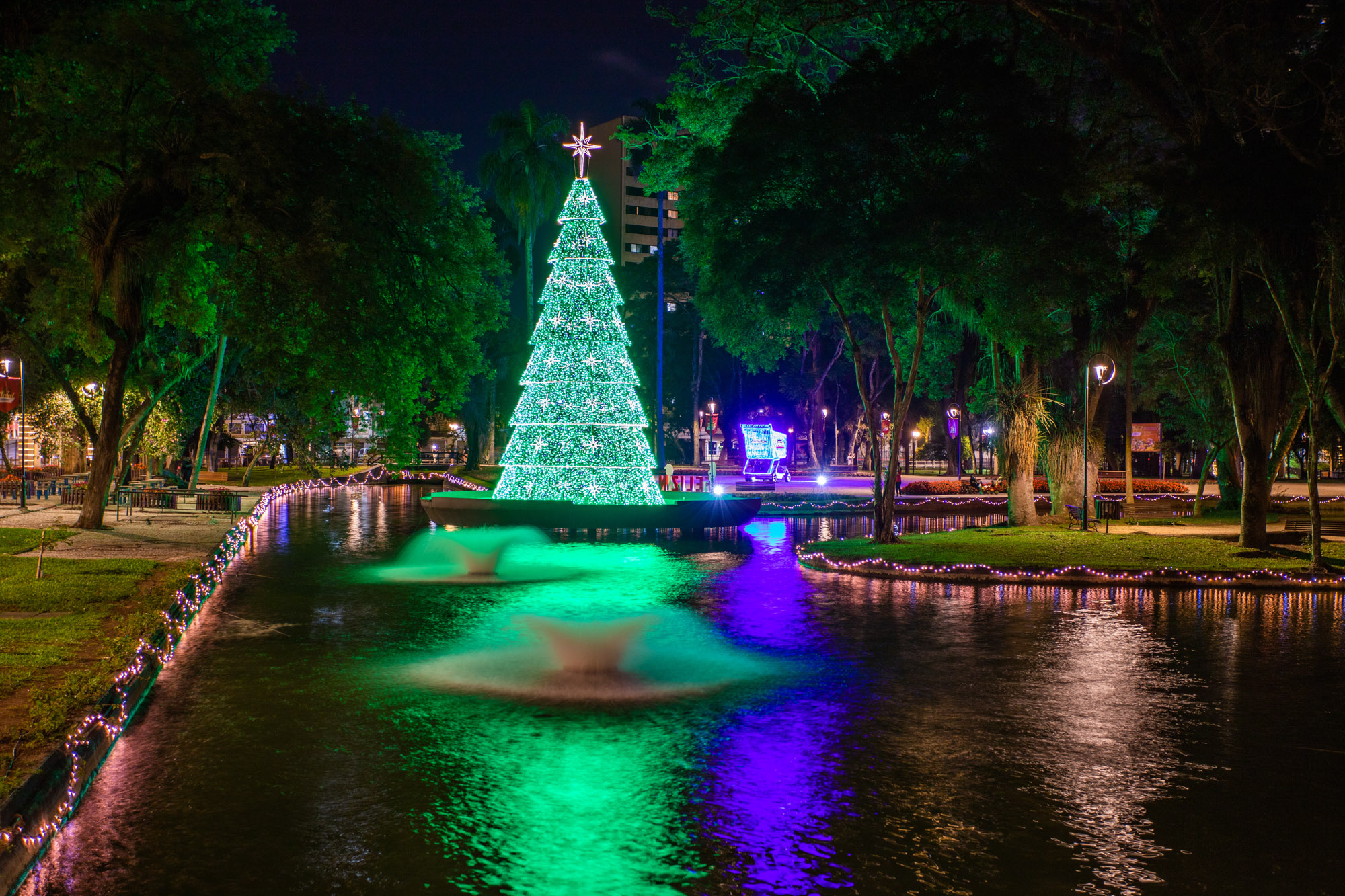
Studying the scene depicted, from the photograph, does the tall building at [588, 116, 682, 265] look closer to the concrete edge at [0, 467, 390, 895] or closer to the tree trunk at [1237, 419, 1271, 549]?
the tree trunk at [1237, 419, 1271, 549]

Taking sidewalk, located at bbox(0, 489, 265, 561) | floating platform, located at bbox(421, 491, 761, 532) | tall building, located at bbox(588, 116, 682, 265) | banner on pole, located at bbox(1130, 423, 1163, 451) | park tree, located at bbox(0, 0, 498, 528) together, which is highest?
tall building, located at bbox(588, 116, 682, 265)

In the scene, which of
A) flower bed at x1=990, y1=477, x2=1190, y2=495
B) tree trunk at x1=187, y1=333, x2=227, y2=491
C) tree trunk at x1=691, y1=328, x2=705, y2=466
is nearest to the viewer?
tree trunk at x1=187, y1=333, x2=227, y2=491

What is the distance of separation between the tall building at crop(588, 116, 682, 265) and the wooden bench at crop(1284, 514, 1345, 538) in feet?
383

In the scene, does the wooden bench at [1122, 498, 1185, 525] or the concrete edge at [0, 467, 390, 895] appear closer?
the concrete edge at [0, 467, 390, 895]

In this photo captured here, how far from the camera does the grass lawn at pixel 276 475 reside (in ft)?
179

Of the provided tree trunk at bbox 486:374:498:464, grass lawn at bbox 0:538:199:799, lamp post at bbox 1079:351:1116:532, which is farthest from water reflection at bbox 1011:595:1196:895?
tree trunk at bbox 486:374:498:464

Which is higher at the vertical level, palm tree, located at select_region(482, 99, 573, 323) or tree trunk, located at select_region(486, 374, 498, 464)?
palm tree, located at select_region(482, 99, 573, 323)

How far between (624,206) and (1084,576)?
144m

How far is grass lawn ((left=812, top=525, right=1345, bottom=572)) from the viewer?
64.8 ft

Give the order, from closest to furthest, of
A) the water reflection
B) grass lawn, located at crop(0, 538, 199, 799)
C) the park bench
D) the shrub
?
the water reflection < grass lawn, located at crop(0, 538, 199, 799) < the park bench < the shrub

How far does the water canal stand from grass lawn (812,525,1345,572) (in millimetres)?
6158

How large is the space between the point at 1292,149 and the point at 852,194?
791 cm

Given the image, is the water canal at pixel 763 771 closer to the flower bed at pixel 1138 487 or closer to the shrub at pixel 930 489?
the flower bed at pixel 1138 487

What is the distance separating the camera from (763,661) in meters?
11.2
